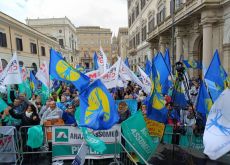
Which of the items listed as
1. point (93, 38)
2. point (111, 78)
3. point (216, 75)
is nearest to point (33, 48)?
point (111, 78)

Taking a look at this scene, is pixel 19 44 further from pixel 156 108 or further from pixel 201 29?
pixel 156 108

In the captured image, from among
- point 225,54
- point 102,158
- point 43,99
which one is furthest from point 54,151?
point 225,54

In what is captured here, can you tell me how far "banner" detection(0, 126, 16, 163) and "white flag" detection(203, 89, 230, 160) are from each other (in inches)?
180

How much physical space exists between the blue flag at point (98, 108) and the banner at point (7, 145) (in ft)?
8.06

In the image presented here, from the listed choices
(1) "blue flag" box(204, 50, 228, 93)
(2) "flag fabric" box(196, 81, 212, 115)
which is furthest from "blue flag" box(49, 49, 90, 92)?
(1) "blue flag" box(204, 50, 228, 93)

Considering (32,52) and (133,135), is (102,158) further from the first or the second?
(32,52)

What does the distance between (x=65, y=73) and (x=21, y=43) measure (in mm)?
29354

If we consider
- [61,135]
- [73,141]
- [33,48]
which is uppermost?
[33,48]

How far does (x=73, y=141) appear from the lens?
5.49 metres

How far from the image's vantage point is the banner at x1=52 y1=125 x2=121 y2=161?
5.39m

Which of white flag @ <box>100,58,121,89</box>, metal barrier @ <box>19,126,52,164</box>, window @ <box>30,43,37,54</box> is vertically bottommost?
metal barrier @ <box>19,126,52,164</box>

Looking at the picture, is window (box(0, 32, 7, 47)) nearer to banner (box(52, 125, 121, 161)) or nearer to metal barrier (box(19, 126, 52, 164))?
metal barrier (box(19, 126, 52, 164))

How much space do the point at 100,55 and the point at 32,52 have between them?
98.0ft

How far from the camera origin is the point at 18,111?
6422mm
